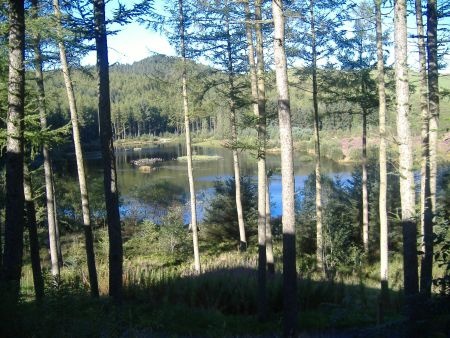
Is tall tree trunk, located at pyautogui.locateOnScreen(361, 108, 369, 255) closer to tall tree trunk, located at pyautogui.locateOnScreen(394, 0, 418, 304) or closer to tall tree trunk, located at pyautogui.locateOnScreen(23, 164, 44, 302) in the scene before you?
tall tree trunk, located at pyautogui.locateOnScreen(394, 0, 418, 304)

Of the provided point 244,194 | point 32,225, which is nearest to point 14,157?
point 32,225

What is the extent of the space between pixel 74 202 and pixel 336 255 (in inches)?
599

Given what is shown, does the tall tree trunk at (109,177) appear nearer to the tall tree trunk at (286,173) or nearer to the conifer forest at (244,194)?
the conifer forest at (244,194)

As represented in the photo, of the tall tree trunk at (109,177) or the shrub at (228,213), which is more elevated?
the tall tree trunk at (109,177)

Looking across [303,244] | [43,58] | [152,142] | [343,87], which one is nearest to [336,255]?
[303,244]

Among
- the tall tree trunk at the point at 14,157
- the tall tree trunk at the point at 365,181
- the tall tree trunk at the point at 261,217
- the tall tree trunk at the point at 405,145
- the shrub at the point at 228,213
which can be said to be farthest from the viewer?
the shrub at the point at 228,213

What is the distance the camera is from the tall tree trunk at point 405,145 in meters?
7.65

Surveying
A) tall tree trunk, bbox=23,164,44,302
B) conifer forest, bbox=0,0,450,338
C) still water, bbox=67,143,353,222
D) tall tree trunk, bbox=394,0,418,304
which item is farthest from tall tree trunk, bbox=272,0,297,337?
tall tree trunk, bbox=23,164,44,302

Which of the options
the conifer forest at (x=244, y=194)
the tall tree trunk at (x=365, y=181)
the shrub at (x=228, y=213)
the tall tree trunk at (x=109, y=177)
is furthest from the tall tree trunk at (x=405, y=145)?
the shrub at (x=228, y=213)

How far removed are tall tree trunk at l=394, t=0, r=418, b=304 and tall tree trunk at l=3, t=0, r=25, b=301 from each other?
650 centimetres

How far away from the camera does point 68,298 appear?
20.9 feet

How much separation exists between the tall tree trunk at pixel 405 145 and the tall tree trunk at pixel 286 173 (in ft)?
7.11

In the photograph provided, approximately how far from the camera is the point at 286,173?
7246mm

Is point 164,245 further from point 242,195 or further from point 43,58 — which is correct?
point 43,58
